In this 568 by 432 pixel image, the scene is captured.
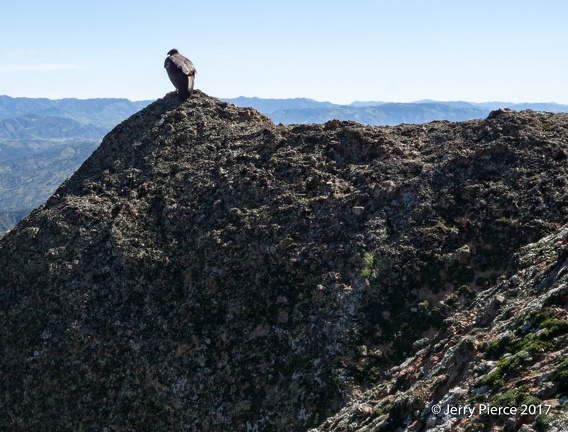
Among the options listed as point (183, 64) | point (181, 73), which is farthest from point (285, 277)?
point (183, 64)

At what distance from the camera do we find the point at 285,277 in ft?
92.4

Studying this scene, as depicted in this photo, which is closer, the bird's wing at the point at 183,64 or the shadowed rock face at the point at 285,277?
the shadowed rock face at the point at 285,277

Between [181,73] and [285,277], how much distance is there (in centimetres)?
2165

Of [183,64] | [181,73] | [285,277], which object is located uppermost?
[183,64]

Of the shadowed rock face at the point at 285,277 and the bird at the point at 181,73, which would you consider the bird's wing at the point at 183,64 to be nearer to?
the bird at the point at 181,73

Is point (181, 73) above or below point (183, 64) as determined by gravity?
below

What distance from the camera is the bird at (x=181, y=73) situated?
142ft

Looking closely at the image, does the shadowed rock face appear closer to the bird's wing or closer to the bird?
the bird

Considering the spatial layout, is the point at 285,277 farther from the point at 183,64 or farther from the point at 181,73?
the point at 183,64

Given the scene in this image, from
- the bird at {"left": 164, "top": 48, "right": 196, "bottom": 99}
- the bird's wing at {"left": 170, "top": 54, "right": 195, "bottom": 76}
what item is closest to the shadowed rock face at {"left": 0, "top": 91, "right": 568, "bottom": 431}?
the bird at {"left": 164, "top": 48, "right": 196, "bottom": 99}

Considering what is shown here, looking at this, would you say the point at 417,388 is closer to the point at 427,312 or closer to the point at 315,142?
the point at 427,312

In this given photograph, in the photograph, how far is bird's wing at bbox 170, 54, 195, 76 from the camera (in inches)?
1703

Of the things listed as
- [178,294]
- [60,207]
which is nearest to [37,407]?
[178,294]

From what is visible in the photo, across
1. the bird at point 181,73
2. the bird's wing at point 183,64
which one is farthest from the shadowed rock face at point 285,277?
the bird's wing at point 183,64
